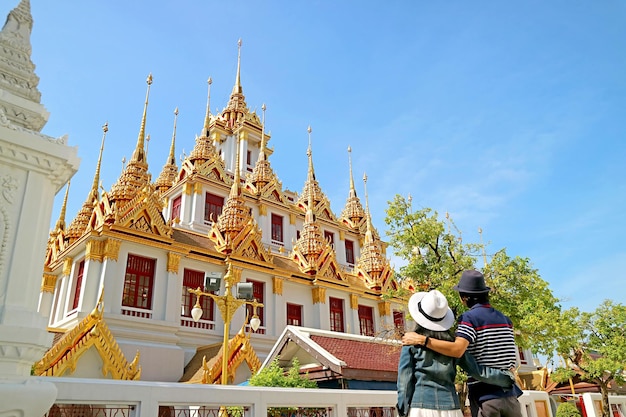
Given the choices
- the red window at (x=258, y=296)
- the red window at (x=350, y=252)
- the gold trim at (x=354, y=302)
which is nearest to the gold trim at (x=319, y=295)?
the gold trim at (x=354, y=302)

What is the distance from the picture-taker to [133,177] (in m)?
19.3

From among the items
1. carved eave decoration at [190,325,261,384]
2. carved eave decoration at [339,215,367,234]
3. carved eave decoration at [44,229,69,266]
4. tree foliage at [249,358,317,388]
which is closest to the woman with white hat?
tree foliage at [249,358,317,388]

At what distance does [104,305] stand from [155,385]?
33.9ft

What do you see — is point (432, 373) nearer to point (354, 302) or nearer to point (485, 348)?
point (485, 348)

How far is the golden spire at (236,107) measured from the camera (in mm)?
32456

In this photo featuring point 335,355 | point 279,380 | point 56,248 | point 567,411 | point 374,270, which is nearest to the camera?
point 279,380

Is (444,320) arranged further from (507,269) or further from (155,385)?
(507,269)

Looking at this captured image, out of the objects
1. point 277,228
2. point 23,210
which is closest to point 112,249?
point 23,210

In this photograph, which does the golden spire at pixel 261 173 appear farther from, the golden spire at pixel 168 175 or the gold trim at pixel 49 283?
the gold trim at pixel 49 283

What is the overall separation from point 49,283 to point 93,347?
695 cm

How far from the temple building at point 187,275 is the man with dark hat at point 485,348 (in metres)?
7.72

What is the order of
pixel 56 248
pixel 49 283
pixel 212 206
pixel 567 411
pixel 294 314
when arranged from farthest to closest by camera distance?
pixel 212 206
pixel 294 314
pixel 56 248
pixel 49 283
pixel 567 411

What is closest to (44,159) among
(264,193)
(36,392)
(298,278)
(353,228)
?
(36,392)

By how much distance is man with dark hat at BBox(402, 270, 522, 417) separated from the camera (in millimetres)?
4043
